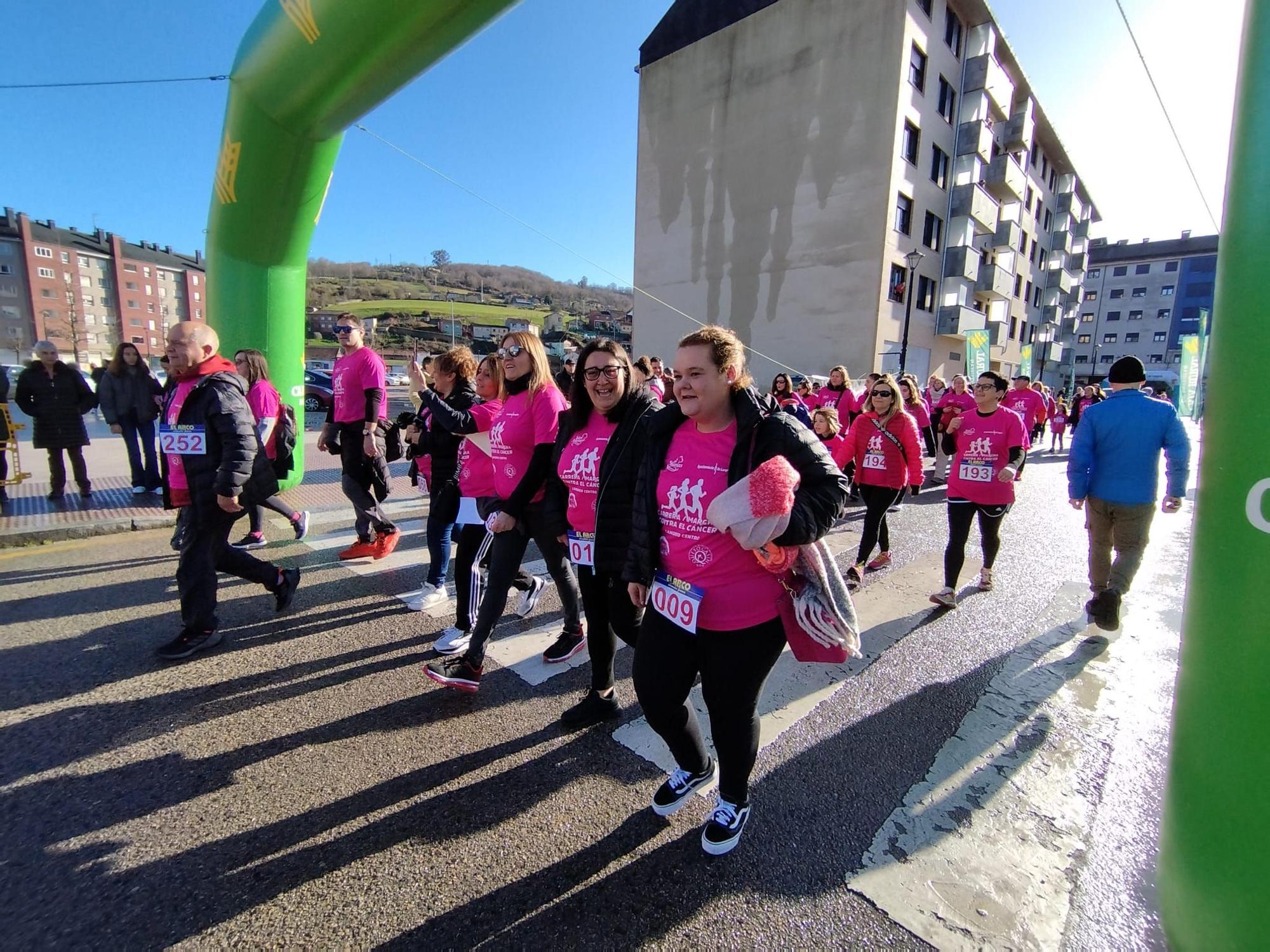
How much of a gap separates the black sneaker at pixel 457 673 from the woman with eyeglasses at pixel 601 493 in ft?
1.80

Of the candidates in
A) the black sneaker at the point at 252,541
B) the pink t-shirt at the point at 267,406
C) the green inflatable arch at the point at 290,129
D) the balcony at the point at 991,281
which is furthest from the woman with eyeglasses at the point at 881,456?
the balcony at the point at 991,281

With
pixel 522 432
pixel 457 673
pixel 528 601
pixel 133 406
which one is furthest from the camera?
pixel 133 406

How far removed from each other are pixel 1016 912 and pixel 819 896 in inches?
26.3

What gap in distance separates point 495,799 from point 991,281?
1320 inches

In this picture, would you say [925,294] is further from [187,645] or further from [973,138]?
[187,645]

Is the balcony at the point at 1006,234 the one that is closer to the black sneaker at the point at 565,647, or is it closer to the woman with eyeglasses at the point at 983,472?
the woman with eyeglasses at the point at 983,472

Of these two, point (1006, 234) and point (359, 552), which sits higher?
point (1006, 234)

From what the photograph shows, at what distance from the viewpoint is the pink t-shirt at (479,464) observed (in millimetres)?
3607

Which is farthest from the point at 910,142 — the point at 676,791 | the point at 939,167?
the point at 676,791

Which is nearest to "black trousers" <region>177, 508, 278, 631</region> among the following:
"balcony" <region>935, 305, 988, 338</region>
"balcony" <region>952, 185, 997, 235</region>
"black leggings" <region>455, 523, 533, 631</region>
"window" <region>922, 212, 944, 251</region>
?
"black leggings" <region>455, 523, 533, 631</region>

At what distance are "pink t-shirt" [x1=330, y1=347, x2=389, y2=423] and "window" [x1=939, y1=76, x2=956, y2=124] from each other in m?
28.0

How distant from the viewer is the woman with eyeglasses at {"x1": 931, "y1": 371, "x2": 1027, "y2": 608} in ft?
15.2

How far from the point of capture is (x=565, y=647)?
12.2 feet

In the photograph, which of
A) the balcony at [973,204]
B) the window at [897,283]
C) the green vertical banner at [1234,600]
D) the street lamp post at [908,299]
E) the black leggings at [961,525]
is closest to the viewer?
the green vertical banner at [1234,600]
